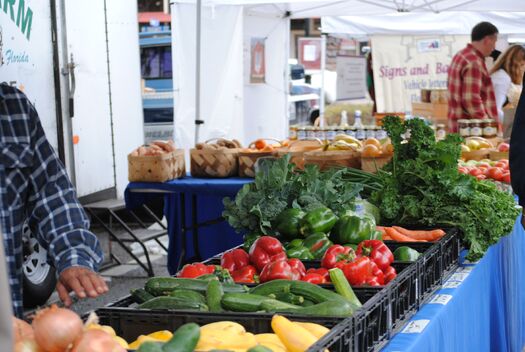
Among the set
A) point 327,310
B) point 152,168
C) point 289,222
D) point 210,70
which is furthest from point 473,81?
point 327,310

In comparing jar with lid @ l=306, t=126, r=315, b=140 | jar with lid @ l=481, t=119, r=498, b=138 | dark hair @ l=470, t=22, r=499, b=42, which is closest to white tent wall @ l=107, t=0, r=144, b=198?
jar with lid @ l=306, t=126, r=315, b=140

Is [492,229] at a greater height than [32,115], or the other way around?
[32,115]

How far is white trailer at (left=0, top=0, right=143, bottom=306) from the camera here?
6934mm

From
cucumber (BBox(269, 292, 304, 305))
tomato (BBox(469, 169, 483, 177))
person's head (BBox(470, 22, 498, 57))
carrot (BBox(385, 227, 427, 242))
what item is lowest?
carrot (BBox(385, 227, 427, 242))

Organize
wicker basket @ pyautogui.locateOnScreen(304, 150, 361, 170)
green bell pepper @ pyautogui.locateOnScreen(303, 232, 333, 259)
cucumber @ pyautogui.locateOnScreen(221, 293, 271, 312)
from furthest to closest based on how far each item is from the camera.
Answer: wicker basket @ pyautogui.locateOnScreen(304, 150, 361, 170) → green bell pepper @ pyautogui.locateOnScreen(303, 232, 333, 259) → cucumber @ pyautogui.locateOnScreen(221, 293, 271, 312)

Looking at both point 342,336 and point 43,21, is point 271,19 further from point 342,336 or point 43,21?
point 342,336

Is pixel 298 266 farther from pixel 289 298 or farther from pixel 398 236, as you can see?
pixel 398 236

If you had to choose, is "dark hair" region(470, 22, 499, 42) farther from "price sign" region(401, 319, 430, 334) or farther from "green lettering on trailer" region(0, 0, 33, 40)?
"price sign" region(401, 319, 430, 334)

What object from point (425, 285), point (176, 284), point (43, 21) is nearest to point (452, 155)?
point (425, 285)

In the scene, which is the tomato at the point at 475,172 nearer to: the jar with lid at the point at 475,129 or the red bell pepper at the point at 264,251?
the jar with lid at the point at 475,129

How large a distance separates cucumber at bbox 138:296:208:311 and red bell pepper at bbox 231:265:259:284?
629mm

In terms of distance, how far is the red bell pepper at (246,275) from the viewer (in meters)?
3.40

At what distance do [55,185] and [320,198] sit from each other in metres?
1.54

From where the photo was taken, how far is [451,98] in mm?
9922
